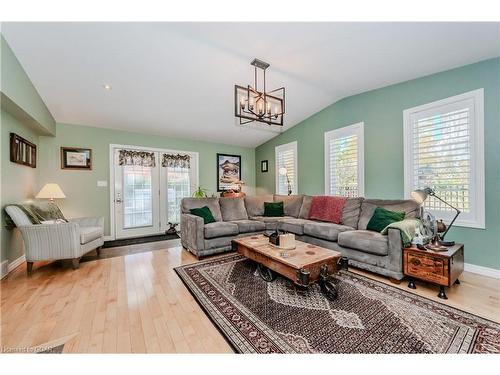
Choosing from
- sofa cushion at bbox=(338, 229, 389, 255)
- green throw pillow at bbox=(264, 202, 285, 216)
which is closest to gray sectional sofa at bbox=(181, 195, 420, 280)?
sofa cushion at bbox=(338, 229, 389, 255)

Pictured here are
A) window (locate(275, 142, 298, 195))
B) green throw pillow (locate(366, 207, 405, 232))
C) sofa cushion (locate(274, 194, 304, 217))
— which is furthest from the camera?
window (locate(275, 142, 298, 195))

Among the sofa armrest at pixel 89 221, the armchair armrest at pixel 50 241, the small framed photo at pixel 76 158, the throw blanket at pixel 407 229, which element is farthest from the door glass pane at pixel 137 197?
the throw blanket at pixel 407 229

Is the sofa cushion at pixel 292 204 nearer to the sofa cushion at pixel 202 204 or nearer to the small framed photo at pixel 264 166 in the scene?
the sofa cushion at pixel 202 204

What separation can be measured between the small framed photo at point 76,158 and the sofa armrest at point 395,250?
535 cm

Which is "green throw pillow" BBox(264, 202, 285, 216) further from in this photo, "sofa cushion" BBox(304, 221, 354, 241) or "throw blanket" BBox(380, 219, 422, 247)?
"throw blanket" BBox(380, 219, 422, 247)

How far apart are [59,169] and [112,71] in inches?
96.8

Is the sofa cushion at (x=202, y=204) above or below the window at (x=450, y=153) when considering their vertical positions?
below

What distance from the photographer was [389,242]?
97.0 inches

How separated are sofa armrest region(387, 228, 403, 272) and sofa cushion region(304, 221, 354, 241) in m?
0.72

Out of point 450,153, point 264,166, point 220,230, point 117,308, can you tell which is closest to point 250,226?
point 220,230

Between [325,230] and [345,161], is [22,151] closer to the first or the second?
[325,230]

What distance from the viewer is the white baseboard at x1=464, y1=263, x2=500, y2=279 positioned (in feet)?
8.24

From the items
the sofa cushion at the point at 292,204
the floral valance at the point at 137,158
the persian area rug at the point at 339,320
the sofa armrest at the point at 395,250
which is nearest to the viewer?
the persian area rug at the point at 339,320

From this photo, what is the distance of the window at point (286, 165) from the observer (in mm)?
5215
